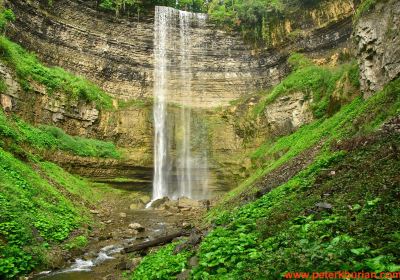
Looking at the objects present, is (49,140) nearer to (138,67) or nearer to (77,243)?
(77,243)

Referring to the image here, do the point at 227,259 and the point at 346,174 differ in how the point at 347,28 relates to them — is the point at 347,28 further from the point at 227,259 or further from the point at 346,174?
the point at 227,259

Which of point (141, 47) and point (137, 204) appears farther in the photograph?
point (141, 47)

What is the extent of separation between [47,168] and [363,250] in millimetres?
16636

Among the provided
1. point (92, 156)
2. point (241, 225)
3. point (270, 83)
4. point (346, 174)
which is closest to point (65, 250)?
point (241, 225)

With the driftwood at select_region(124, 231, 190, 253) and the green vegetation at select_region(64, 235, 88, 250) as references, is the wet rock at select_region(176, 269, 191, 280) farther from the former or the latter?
the green vegetation at select_region(64, 235, 88, 250)

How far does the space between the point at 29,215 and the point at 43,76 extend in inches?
639

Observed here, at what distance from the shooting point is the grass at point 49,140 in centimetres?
1538

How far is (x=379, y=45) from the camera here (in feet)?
42.2

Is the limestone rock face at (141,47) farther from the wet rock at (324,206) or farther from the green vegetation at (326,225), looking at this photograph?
the wet rock at (324,206)

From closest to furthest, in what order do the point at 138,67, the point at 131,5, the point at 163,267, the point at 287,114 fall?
the point at 163,267 < the point at 287,114 < the point at 138,67 < the point at 131,5

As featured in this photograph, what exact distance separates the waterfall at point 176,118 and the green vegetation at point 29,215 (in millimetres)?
11346

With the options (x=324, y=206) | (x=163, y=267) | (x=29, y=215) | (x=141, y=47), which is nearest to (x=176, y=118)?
(x=141, y=47)

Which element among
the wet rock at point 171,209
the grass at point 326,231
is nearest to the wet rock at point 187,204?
the wet rock at point 171,209

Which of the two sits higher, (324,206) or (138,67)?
(138,67)
